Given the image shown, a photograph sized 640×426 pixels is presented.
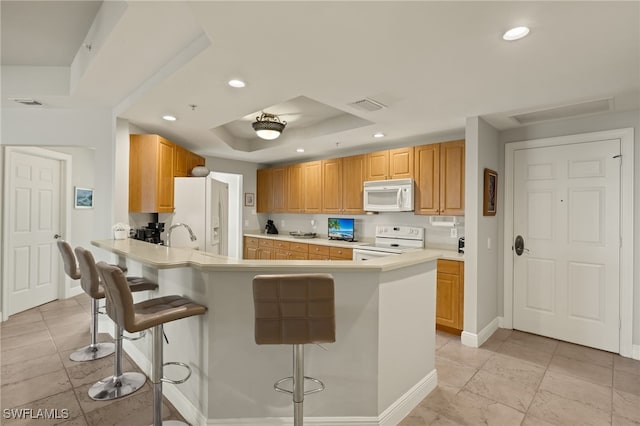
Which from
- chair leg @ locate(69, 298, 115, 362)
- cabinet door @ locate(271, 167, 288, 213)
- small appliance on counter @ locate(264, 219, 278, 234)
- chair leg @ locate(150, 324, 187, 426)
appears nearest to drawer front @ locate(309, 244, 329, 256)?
cabinet door @ locate(271, 167, 288, 213)

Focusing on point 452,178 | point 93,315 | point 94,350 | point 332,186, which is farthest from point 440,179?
point 94,350

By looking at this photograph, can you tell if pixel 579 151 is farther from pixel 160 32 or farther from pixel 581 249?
pixel 160 32

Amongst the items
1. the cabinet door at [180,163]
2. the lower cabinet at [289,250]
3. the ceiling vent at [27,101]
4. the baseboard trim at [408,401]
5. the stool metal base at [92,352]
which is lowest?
the stool metal base at [92,352]

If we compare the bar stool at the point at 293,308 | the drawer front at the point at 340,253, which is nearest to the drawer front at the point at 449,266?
the drawer front at the point at 340,253

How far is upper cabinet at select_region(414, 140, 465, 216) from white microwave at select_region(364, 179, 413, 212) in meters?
0.12

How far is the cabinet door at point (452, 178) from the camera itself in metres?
3.74

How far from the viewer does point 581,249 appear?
11.1 feet

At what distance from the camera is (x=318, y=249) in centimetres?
503

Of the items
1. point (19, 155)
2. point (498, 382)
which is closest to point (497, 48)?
point (498, 382)

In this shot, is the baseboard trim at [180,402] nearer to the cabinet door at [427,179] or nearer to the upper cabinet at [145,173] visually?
the upper cabinet at [145,173]

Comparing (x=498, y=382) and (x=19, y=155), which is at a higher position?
(x=19, y=155)

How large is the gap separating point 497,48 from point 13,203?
5.54 m

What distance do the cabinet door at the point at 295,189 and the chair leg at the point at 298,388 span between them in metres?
4.13

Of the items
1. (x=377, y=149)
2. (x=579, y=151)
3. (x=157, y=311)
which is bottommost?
(x=157, y=311)
